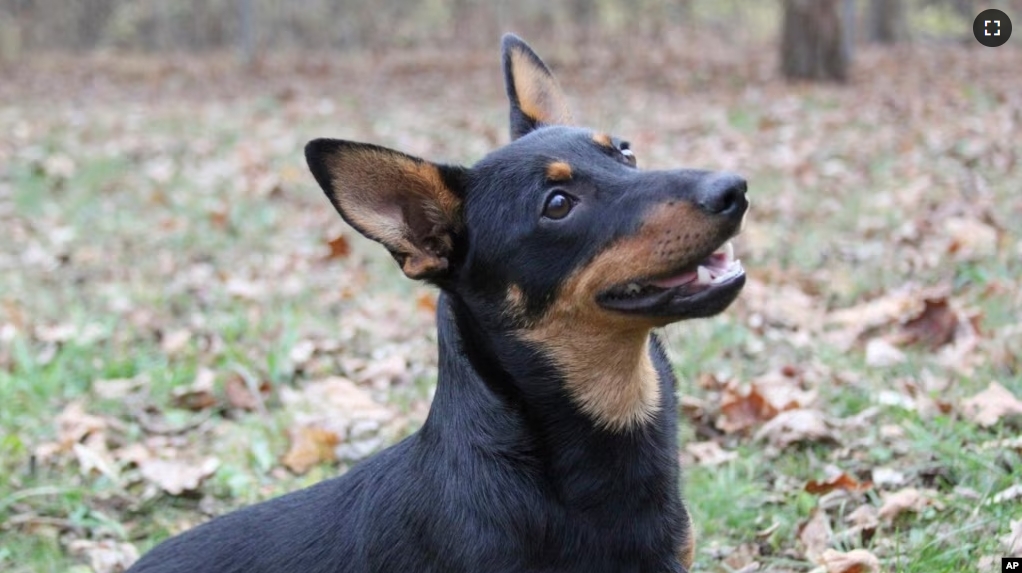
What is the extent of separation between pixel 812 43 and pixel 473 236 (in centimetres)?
1200

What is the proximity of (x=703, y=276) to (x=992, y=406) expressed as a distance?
1.90 metres

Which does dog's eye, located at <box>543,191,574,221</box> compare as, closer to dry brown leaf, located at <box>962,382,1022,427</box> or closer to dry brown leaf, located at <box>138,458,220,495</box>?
dry brown leaf, located at <box>962,382,1022,427</box>

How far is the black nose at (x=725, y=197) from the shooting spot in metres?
2.75

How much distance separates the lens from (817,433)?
432cm

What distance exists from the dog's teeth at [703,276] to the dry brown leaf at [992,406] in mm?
1827

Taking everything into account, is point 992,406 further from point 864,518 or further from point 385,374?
point 385,374

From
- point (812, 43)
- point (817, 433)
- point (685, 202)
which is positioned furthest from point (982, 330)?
point (812, 43)

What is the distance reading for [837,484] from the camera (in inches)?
155

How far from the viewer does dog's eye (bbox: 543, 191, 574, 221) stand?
303 cm

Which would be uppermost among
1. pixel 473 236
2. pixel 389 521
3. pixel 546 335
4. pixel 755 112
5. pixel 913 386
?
pixel 473 236

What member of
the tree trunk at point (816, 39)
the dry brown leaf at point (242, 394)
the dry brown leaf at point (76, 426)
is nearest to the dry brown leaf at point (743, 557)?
the dry brown leaf at point (242, 394)

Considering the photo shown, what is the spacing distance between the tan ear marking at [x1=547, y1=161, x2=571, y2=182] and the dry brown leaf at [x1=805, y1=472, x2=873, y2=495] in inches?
65.2

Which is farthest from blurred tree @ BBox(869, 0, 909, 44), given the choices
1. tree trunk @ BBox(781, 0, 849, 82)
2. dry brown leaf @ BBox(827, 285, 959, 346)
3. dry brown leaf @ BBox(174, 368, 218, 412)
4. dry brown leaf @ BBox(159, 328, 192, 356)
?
dry brown leaf @ BBox(174, 368, 218, 412)

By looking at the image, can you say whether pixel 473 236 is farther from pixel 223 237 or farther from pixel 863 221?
pixel 223 237
